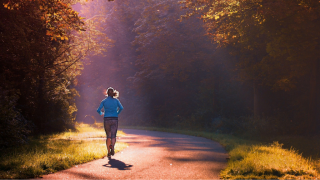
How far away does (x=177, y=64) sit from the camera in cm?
3111

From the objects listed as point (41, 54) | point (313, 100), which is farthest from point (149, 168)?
point (313, 100)

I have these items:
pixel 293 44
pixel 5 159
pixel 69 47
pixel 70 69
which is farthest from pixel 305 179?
pixel 70 69

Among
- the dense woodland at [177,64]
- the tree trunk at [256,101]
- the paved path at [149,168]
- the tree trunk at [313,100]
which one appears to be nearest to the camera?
the paved path at [149,168]

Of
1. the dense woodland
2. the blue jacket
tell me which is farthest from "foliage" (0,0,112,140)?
the blue jacket

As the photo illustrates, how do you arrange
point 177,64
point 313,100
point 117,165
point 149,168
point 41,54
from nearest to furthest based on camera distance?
point 149,168 < point 117,165 < point 41,54 < point 313,100 < point 177,64

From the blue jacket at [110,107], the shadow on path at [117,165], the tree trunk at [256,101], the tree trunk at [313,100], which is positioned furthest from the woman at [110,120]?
the tree trunk at [256,101]

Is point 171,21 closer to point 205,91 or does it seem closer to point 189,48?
point 189,48

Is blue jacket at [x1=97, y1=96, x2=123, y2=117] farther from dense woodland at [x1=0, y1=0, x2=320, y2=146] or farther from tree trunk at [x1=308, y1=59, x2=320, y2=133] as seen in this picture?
tree trunk at [x1=308, y1=59, x2=320, y2=133]

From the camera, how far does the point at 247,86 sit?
94.5 feet

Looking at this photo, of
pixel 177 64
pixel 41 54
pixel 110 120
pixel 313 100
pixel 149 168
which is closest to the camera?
pixel 149 168

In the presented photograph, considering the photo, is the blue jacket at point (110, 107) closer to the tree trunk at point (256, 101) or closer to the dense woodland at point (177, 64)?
the dense woodland at point (177, 64)

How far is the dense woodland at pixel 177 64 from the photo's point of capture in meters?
13.8

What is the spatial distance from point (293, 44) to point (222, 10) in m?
4.37

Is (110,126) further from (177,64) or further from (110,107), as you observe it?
(177,64)
